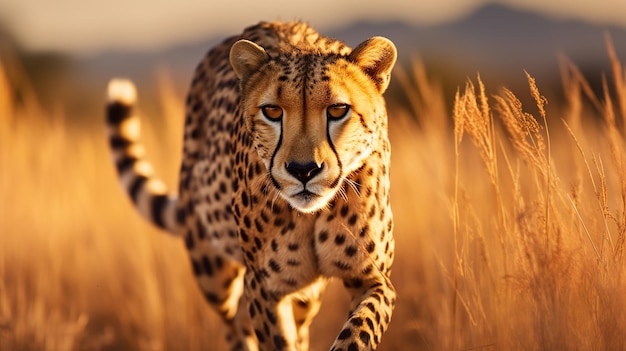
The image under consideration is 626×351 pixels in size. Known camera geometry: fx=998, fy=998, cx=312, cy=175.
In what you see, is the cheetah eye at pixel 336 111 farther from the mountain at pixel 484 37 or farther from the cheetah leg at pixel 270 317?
the mountain at pixel 484 37

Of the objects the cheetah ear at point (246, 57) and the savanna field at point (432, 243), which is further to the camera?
the cheetah ear at point (246, 57)

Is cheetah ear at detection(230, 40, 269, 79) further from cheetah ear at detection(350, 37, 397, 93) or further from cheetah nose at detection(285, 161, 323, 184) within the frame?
cheetah nose at detection(285, 161, 323, 184)

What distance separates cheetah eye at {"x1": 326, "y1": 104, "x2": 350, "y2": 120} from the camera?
231 centimetres

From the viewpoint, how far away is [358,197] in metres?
2.49

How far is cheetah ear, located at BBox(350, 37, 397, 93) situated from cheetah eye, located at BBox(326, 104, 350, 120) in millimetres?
190

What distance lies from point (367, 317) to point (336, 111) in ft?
1.70

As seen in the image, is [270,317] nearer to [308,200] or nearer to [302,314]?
[302,314]

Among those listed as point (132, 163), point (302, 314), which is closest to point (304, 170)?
point (302, 314)

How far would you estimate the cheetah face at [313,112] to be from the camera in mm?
2236

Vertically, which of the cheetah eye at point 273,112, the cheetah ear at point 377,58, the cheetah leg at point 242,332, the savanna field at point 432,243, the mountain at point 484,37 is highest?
the mountain at point 484,37

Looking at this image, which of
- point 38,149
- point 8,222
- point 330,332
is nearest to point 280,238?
point 330,332

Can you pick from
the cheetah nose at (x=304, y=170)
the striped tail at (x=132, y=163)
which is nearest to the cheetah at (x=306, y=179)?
the cheetah nose at (x=304, y=170)

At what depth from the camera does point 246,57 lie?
100 inches

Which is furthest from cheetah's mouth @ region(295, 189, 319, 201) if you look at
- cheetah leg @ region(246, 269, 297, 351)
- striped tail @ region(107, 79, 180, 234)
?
striped tail @ region(107, 79, 180, 234)
